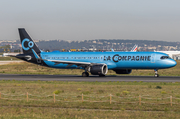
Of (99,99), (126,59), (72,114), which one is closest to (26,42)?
(126,59)

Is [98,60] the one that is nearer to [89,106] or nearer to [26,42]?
[26,42]

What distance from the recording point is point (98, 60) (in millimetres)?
57125

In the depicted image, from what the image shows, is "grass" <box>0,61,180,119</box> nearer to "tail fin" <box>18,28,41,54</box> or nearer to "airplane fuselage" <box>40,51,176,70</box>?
"airplane fuselage" <box>40,51,176,70</box>

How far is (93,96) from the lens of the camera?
3120 centimetres

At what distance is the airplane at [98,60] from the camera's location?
5312 centimetres

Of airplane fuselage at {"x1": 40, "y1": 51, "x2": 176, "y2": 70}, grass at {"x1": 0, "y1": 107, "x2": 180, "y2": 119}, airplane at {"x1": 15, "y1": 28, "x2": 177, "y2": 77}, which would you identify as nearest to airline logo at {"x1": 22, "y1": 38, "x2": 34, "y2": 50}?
airplane at {"x1": 15, "y1": 28, "x2": 177, "y2": 77}

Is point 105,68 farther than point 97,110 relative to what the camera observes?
Yes

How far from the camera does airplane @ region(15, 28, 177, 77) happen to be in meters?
53.1

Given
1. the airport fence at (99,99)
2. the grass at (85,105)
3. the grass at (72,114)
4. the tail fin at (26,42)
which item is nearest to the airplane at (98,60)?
the tail fin at (26,42)

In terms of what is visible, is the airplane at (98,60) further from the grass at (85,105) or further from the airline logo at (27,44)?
the grass at (85,105)

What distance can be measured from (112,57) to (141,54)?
5577mm

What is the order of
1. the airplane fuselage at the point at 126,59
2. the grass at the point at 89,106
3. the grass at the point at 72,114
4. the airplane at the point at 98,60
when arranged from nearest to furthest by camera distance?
the grass at the point at 72,114 < the grass at the point at 89,106 < the airplane fuselage at the point at 126,59 < the airplane at the point at 98,60

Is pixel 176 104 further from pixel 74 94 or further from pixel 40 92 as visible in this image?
pixel 40 92

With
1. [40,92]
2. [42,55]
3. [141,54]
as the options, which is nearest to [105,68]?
[141,54]
